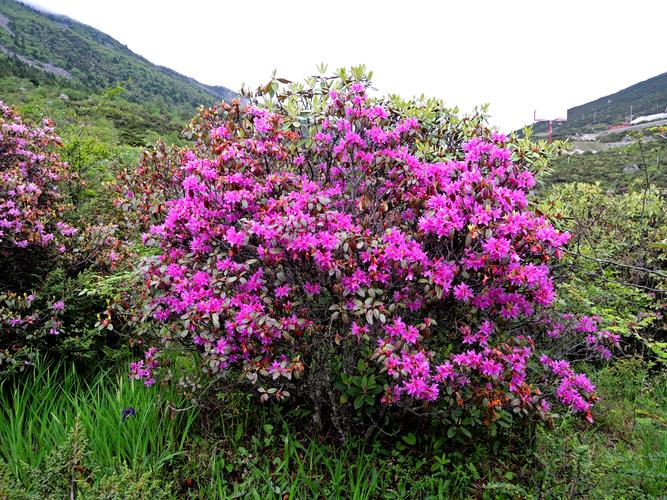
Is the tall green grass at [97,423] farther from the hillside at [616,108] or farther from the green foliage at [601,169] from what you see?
the hillside at [616,108]

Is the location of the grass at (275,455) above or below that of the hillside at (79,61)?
below

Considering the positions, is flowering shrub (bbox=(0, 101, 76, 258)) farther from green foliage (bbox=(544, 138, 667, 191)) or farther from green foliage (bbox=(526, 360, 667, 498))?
green foliage (bbox=(544, 138, 667, 191))

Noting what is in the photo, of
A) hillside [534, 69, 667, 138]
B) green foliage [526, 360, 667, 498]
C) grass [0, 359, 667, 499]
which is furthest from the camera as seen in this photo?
hillside [534, 69, 667, 138]

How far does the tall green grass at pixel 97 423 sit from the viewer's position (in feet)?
7.89

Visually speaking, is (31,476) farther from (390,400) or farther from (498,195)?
(498,195)

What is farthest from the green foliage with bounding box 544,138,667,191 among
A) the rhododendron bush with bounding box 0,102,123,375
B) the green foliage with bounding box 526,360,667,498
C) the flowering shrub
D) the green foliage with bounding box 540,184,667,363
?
the rhododendron bush with bounding box 0,102,123,375

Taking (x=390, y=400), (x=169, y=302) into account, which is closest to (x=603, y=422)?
(x=390, y=400)

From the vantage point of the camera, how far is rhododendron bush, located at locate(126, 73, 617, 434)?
6.97ft

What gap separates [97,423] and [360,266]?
189 cm

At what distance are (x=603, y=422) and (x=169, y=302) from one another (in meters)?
3.50

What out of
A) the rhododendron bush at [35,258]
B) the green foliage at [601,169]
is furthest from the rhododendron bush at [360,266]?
the green foliage at [601,169]

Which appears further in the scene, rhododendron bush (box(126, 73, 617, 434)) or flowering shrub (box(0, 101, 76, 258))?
flowering shrub (box(0, 101, 76, 258))

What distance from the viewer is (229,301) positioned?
225cm

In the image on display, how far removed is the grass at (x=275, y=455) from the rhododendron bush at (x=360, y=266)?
249 millimetres
